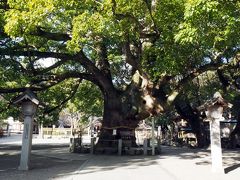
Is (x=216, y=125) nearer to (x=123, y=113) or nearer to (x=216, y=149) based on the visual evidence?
(x=216, y=149)

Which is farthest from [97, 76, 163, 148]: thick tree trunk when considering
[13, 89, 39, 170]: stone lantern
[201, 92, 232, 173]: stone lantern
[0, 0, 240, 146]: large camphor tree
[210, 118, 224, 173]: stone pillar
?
[13, 89, 39, 170]: stone lantern

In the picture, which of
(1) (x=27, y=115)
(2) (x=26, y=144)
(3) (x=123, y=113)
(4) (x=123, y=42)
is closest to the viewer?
(2) (x=26, y=144)

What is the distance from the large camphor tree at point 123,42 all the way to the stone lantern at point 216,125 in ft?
8.52

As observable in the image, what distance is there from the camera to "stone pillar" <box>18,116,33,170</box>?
1202 cm

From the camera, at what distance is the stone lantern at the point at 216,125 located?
471 inches

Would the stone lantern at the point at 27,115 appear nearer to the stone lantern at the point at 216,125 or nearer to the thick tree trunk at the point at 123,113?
the stone lantern at the point at 216,125

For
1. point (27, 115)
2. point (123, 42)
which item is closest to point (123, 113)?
point (123, 42)

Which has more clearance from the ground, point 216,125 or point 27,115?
point 27,115

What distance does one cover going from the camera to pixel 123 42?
52.1ft

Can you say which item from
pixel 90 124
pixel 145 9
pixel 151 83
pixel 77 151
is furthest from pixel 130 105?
pixel 90 124

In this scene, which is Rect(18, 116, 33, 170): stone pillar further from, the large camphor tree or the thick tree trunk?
the thick tree trunk

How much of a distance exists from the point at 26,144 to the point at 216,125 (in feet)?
24.1

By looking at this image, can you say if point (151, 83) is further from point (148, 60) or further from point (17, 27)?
point (17, 27)

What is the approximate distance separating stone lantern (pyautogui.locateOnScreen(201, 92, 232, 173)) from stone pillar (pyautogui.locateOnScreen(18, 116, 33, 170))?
22.8 feet
